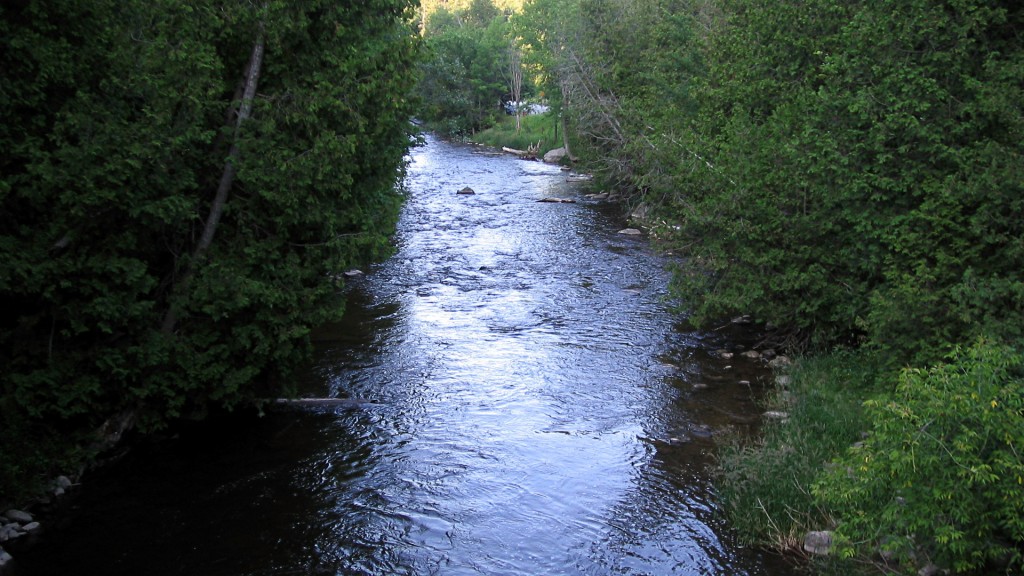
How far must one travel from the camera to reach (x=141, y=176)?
918 cm

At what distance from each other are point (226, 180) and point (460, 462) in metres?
4.80

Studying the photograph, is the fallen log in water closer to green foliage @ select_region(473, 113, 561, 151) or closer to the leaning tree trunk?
the leaning tree trunk

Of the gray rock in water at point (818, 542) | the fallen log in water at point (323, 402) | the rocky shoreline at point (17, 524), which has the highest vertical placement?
the gray rock in water at point (818, 542)

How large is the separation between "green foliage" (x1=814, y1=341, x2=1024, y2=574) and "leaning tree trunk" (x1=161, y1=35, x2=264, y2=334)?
26.1 feet

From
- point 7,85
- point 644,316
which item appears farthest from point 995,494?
point 644,316

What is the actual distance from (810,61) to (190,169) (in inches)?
429

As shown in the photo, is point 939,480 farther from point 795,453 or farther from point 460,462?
point 460,462

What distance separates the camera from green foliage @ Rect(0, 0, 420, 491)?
8875 mm

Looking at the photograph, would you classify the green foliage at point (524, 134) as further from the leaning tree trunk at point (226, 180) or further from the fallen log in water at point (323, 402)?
the leaning tree trunk at point (226, 180)

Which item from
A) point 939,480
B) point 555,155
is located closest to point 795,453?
point 939,480

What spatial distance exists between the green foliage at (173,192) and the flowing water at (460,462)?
1.17 m

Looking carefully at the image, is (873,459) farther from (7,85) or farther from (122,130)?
(7,85)

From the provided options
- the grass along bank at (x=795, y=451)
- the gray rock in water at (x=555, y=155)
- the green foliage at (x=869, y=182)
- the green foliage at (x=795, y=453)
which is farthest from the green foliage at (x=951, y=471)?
the gray rock in water at (x=555, y=155)

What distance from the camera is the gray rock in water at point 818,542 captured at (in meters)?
8.09
